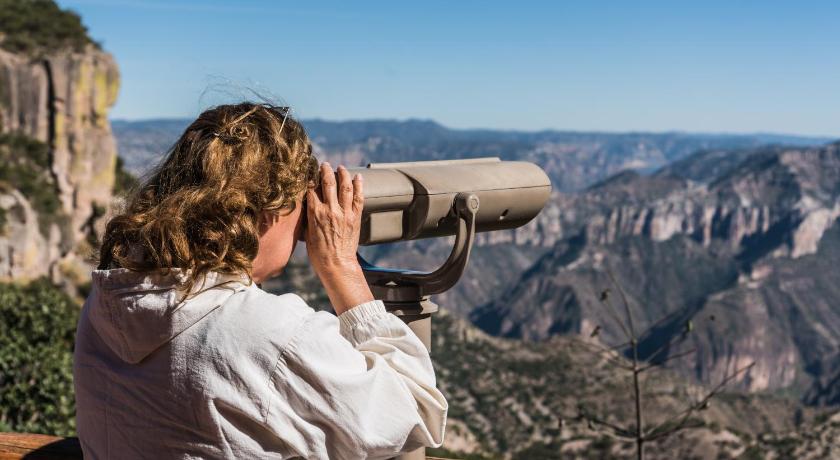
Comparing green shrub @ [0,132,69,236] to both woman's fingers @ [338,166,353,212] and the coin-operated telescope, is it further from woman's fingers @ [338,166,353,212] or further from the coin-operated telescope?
woman's fingers @ [338,166,353,212]

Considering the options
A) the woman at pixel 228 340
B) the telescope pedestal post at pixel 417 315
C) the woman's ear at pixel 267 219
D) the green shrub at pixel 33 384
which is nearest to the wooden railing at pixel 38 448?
the telescope pedestal post at pixel 417 315

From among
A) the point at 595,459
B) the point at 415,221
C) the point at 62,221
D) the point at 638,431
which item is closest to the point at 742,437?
the point at 595,459

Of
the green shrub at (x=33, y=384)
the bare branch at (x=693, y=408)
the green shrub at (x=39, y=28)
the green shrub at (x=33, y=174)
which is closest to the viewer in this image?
the bare branch at (x=693, y=408)

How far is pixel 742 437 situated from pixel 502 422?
10.7 meters

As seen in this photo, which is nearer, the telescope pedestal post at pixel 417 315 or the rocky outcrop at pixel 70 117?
the telescope pedestal post at pixel 417 315

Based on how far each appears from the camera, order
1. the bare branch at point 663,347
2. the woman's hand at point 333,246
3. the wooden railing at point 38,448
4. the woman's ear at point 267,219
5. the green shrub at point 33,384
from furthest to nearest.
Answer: the green shrub at point 33,384 < the bare branch at point 663,347 < the wooden railing at point 38,448 < the woman's hand at point 333,246 < the woman's ear at point 267,219

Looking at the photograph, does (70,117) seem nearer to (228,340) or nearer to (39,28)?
(39,28)

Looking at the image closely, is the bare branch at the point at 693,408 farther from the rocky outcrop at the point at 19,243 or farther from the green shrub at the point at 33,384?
the rocky outcrop at the point at 19,243

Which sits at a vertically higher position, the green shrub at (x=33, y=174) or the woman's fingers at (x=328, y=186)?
the woman's fingers at (x=328, y=186)

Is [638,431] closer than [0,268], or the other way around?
[638,431]

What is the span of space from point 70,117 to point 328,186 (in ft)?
96.9

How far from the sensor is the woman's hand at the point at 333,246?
1.71m

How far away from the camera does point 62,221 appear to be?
86.0 ft

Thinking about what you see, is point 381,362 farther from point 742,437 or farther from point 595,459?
point 742,437
